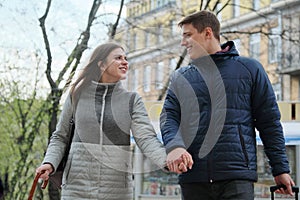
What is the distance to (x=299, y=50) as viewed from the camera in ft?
107

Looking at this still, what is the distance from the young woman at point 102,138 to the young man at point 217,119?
0.35 meters

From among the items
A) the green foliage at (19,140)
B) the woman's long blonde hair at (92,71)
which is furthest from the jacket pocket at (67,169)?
the green foliage at (19,140)

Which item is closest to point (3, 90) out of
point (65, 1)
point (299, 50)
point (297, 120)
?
point (65, 1)

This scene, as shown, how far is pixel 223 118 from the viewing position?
3.63 metres

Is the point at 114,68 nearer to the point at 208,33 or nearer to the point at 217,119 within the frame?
the point at 208,33

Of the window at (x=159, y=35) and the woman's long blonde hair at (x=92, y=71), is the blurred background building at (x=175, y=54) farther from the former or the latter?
the woman's long blonde hair at (x=92, y=71)

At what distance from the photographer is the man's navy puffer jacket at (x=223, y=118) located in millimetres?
3584

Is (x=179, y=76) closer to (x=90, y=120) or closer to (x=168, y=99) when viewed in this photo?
(x=168, y=99)

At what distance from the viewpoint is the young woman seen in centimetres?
409

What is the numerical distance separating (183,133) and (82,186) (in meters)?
0.80

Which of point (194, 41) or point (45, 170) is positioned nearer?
point (194, 41)

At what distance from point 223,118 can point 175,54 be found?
13338 millimetres

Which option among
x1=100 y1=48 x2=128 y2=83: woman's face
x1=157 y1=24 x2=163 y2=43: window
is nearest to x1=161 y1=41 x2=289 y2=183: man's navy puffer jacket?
x1=100 y1=48 x2=128 y2=83: woman's face

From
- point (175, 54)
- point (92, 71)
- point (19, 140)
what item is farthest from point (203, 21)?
point (175, 54)
